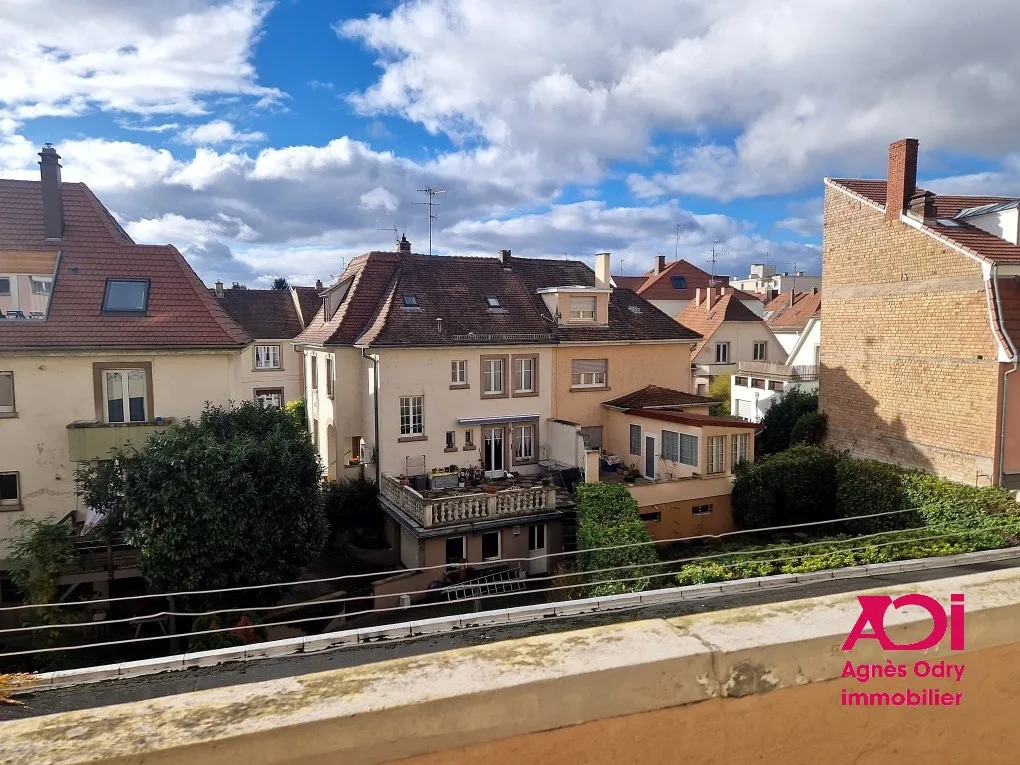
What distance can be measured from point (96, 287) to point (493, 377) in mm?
12620

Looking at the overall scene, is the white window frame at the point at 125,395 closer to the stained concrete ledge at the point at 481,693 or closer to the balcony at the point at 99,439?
the balcony at the point at 99,439

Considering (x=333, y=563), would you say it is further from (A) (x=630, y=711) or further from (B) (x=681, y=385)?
(A) (x=630, y=711)

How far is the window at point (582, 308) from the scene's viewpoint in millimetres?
26375

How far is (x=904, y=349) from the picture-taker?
802 inches

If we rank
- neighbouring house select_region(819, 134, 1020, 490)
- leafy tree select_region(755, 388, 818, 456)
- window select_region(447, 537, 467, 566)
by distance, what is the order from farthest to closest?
1. leafy tree select_region(755, 388, 818, 456)
2. window select_region(447, 537, 467, 566)
3. neighbouring house select_region(819, 134, 1020, 490)

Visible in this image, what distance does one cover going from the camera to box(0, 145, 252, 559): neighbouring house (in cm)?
1670

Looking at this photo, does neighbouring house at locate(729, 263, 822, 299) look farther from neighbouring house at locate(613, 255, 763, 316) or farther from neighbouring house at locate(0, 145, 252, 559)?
neighbouring house at locate(0, 145, 252, 559)

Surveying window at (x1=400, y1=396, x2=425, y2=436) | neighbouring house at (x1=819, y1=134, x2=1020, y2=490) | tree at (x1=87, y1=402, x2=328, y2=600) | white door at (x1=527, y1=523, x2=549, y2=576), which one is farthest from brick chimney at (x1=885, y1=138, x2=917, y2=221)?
tree at (x1=87, y1=402, x2=328, y2=600)

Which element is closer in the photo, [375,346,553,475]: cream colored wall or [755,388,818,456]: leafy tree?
[375,346,553,475]: cream colored wall

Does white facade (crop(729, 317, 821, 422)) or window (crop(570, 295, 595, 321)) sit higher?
window (crop(570, 295, 595, 321))

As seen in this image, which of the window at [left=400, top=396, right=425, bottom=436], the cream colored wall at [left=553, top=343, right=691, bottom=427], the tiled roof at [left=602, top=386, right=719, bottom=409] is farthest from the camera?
the cream colored wall at [left=553, top=343, right=691, bottom=427]

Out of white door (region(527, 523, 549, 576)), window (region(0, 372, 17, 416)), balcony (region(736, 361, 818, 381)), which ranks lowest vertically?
white door (region(527, 523, 549, 576))

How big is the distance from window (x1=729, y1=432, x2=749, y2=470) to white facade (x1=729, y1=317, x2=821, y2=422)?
11.0 metres

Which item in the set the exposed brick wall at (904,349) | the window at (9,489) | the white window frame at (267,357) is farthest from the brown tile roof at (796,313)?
the window at (9,489)
